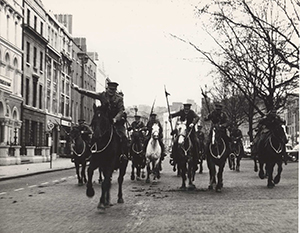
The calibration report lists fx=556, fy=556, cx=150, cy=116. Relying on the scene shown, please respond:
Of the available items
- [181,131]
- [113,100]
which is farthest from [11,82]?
[113,100]

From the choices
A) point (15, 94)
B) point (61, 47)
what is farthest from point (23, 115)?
point (61, 47)

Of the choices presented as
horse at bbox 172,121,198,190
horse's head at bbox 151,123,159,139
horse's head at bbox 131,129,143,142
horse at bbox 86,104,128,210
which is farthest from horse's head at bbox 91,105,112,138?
horse's head at bbox 131,129,143,142

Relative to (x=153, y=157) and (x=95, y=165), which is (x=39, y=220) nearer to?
(x=95, y=165)

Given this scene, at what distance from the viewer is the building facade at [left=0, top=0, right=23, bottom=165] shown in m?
31.4

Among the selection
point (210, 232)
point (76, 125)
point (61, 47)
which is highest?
point (61, 47)

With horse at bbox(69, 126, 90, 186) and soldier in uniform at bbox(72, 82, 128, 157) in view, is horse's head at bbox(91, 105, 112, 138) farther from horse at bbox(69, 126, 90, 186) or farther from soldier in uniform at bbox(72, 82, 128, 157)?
horse at bbox(69, 126, 90, 186)

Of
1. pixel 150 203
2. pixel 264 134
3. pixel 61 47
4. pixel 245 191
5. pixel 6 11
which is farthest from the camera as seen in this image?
pixel 6 11

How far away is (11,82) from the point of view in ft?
114

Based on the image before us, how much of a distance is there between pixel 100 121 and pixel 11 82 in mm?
25038

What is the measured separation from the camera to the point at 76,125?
1756 centimetres

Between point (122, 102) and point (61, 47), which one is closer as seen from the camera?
point (122, 102)

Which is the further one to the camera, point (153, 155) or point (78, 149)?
point (153, 155)

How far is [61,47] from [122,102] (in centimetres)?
1017

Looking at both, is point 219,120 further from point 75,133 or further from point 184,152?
point 75,133
